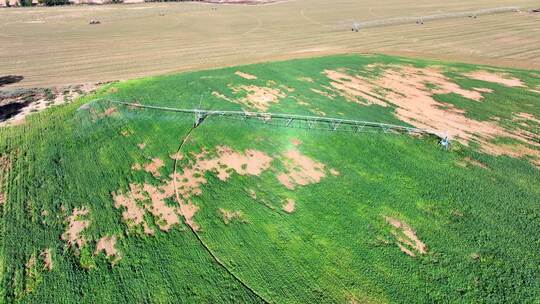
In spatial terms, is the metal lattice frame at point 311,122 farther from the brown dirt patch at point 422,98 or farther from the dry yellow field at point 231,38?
the dry yellow field at point 231,38

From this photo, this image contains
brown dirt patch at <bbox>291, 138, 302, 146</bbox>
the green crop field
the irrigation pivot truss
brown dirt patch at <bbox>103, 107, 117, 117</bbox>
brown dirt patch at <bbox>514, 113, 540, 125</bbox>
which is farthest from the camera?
the irrigation pivot truss

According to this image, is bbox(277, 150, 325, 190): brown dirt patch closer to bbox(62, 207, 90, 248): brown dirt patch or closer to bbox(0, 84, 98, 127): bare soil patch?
bbox(62, 207, 90, 248): brown dirt patch

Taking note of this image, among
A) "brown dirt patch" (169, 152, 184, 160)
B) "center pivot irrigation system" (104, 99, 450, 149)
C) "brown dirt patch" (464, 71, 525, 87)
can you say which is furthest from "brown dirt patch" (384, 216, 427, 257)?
"brown dirt patch" (464, 71, 525, 87)

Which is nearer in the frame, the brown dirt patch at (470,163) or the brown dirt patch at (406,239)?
the brown dirt patch at (406,239)

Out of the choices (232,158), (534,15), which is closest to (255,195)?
(232,158)

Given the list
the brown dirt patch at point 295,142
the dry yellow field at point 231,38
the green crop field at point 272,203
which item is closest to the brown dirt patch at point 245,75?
the green crop field at point 272,203

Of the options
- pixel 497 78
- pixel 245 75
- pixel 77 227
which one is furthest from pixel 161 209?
pixel 497 78

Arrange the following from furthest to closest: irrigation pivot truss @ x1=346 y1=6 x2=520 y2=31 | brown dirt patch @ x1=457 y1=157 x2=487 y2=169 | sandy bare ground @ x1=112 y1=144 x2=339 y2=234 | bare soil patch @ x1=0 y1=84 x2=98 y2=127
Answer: irrigation pivot truss @ x1=346 y1=6 x2=520 y2=31 → bare soil patch @ x1=0 y1=84 x2=98 y2=127 → brown dirt patch @ x1=457 y1=157 x2=487 y2=169 → sandy bare ground @ x1=112 y1=144 x2=339 y2=234
